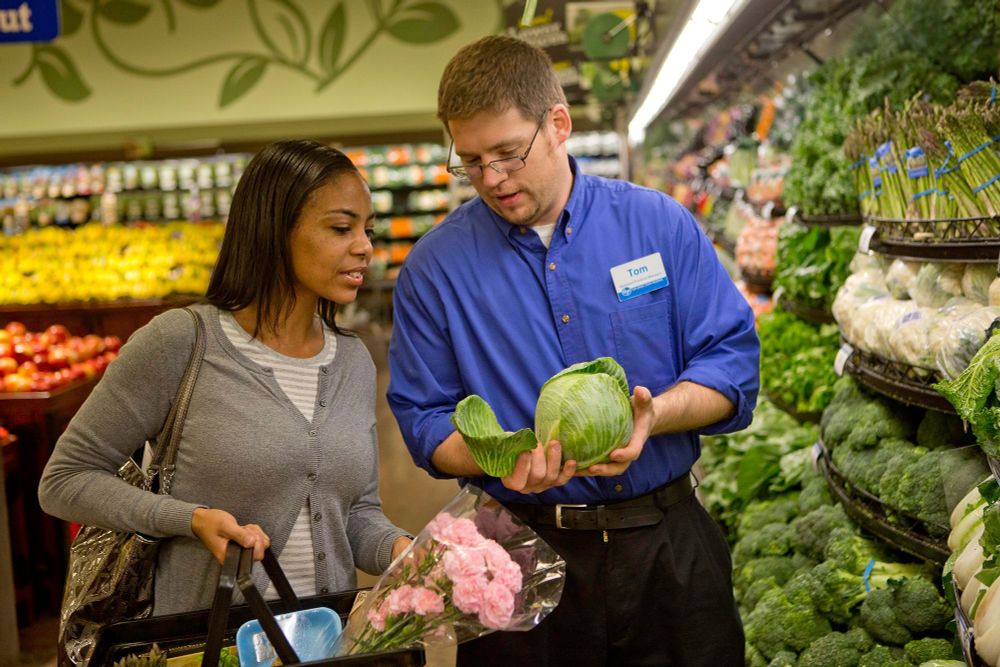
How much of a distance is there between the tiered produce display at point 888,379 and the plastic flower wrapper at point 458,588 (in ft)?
2.43

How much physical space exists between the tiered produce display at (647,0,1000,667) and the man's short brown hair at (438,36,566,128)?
1.02m

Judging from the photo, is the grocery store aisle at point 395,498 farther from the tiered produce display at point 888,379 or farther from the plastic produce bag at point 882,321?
the plastic produce bag at point 882,321

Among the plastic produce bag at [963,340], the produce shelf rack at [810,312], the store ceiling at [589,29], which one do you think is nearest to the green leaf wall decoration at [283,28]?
the store ceiling at [589,29]

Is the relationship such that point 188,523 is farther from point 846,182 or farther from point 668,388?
point 846,182

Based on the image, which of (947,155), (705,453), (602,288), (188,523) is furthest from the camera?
(705,453)

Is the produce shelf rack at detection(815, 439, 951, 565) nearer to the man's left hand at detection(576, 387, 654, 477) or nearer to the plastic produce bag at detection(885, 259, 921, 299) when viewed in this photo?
the plastic produce bag at detection(885, 259, 921, 299)

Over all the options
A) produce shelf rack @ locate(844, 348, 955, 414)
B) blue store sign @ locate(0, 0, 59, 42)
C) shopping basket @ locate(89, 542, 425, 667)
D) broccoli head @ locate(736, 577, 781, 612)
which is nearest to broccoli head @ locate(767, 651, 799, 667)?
broccoli head @ locate(736, 577, 781, 612)

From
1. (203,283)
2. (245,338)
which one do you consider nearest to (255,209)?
(245,338)

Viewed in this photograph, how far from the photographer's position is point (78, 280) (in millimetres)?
7715

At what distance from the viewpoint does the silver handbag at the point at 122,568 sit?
84.7 inches

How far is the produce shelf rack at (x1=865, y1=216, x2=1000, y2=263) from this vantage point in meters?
2.31

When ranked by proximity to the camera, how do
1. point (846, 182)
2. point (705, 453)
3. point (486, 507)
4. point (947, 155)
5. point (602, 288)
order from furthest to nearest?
point (705, 453) → point (846, 182) → point (947, 155) → point (602, 288) → point (486, 507)

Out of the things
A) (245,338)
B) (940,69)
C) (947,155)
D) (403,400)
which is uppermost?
(940,69)

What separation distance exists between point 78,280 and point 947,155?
6714mm
